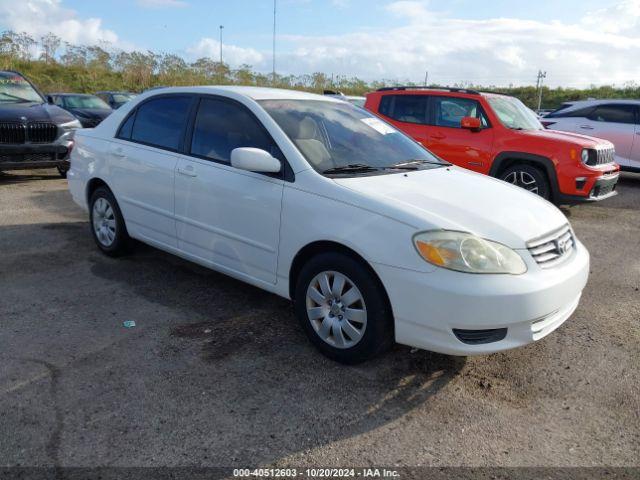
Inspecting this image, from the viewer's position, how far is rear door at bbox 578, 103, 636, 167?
10820 mm

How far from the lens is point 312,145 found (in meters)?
3.83

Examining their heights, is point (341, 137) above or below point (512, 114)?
below

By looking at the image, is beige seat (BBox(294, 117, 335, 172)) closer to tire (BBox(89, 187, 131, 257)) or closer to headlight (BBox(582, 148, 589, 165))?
tire (BBox(89, 187, 131, 257))

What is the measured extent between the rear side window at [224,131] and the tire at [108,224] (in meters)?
1.32

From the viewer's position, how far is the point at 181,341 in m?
3.67

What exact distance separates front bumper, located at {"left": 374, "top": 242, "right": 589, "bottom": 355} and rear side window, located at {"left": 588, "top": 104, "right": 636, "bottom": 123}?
9436 millimetres

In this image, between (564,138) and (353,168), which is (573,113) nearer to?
(564,138)

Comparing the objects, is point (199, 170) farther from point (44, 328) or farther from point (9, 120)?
point (9, 120)

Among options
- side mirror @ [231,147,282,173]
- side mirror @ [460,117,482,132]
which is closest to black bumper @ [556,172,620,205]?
side mirror @ [460,117,482,132]

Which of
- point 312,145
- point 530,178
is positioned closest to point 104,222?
point 312,145

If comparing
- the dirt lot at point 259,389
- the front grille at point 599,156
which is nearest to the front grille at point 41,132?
the dirt lot at point 259,389

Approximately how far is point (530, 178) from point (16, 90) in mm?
8917

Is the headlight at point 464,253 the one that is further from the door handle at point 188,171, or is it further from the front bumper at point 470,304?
the door handle at point 188,171

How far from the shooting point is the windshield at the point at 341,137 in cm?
382
